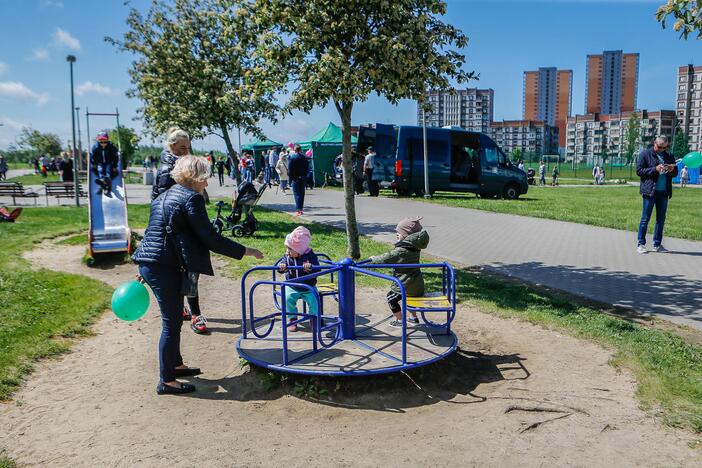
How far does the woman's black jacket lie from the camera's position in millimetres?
3996

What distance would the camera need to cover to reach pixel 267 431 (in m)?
3.65

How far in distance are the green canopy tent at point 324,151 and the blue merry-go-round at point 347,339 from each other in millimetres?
23014

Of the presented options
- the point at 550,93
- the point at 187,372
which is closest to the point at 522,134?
the point at 550,93

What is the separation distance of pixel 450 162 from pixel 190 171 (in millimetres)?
18606

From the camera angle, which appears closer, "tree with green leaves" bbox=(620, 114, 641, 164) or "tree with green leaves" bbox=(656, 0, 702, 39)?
"tree with green leaves" bbox=(656, 0, 702, 39)

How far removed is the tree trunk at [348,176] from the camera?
7.80 meters

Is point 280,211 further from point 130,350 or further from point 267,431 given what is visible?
point 267,431

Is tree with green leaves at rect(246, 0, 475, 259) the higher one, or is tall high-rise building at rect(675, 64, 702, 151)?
tall high-rise building at rect(675, 64, 702, 151)

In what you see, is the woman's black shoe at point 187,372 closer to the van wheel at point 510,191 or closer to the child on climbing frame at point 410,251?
the child on climbing frame at point 410,251

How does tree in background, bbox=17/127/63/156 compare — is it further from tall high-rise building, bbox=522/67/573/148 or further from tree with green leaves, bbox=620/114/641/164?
tall high-rise building, bbox=522/67/573/148

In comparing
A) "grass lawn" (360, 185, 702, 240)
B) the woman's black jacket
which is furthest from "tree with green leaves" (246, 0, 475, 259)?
"grass lawn" (360, 185, 702, 240)

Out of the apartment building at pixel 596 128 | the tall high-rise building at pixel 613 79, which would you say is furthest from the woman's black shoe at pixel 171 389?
the tall high-rise building at pixel 613 79

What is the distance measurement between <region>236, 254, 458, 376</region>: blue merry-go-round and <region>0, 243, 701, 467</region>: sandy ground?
0.22 meters

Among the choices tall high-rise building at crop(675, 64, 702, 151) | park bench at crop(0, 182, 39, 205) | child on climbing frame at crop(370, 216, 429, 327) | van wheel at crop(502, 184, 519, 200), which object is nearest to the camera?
child on climbing frame at crop(370, 216, 429, 327)
